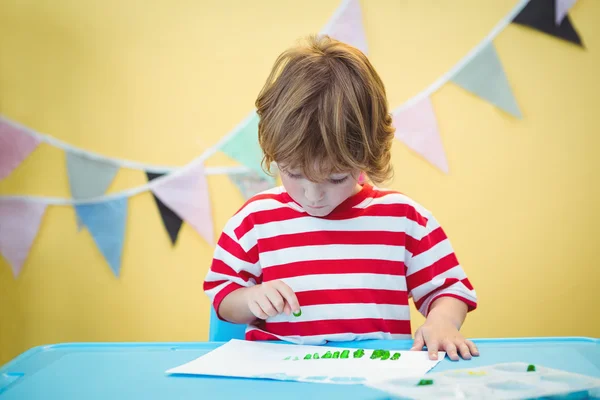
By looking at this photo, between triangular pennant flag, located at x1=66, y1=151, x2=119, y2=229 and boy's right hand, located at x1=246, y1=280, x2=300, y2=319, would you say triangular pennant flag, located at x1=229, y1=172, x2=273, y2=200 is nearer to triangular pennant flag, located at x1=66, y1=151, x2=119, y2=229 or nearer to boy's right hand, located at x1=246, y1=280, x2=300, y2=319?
triangular pennant flag, located at x1=66, y1=151, x2=119, y2=229

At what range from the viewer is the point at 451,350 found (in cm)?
69

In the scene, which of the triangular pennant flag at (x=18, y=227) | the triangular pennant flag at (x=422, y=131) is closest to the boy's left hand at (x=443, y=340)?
the triangular pennant flag at (x=422, y=131)

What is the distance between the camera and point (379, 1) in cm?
163

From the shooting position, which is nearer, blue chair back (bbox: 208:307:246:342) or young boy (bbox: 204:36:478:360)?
young boy (bbox: 204:36:478:360)

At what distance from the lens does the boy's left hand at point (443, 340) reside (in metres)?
0.69

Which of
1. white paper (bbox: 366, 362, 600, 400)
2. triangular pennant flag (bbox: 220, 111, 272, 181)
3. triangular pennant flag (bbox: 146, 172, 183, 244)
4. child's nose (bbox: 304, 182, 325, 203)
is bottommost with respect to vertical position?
white paper (bbox: 366, 362, 600, 400)

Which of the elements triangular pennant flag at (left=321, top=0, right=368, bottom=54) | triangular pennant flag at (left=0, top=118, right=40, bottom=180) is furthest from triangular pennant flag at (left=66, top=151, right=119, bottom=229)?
triangular pennant flag at (left=321, top=0, right=368, bottom=54)

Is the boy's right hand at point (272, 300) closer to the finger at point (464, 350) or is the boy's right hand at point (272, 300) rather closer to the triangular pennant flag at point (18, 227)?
the finger at point (464, 350)

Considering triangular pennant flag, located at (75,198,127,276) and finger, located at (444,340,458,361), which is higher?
triangular pennant flag, located at (75,198,127,276)

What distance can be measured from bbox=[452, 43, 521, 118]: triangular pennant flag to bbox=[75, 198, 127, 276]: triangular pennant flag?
976mm

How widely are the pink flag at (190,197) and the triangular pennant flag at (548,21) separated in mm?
949

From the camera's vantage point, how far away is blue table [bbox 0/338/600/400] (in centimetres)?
58

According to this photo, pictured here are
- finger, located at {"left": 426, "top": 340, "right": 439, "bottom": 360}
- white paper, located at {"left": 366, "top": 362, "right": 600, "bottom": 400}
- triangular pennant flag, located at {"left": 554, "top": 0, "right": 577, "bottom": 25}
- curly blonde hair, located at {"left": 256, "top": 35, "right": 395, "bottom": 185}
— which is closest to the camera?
white paper, located at {"left": 366, "top": 362, "right": 600, "bottom": 400}

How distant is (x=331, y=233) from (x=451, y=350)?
0.27 metres
